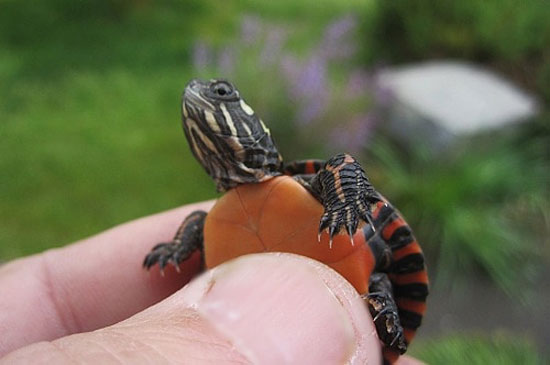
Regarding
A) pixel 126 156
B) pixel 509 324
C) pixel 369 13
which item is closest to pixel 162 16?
pixel 369 13

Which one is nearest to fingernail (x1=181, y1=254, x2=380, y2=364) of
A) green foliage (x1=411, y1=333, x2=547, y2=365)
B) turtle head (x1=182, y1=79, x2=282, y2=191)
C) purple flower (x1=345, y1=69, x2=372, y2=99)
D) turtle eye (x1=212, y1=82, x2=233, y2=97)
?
turtle head (x1=182, y1=79, x2=282, y2=191)

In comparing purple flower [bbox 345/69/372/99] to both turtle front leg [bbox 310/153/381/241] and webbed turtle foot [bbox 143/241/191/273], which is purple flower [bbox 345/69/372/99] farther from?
turtle front leg [bbox 310/153/381/241]

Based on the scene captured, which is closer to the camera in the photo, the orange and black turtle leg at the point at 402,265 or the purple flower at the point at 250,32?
the orange and black turtle leg at the point at 402,265

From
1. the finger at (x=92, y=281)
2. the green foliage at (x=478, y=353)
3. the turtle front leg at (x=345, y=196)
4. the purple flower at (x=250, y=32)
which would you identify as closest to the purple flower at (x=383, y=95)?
the purple flower at (x=250, y=32)

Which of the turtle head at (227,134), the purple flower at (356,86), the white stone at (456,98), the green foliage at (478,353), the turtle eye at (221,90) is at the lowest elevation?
the green foliage at (478,353)

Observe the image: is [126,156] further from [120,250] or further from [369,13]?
[369,13]

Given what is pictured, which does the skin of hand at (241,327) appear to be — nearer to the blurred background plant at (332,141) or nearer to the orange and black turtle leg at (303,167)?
the orange and black turtle leg at (303,167)
